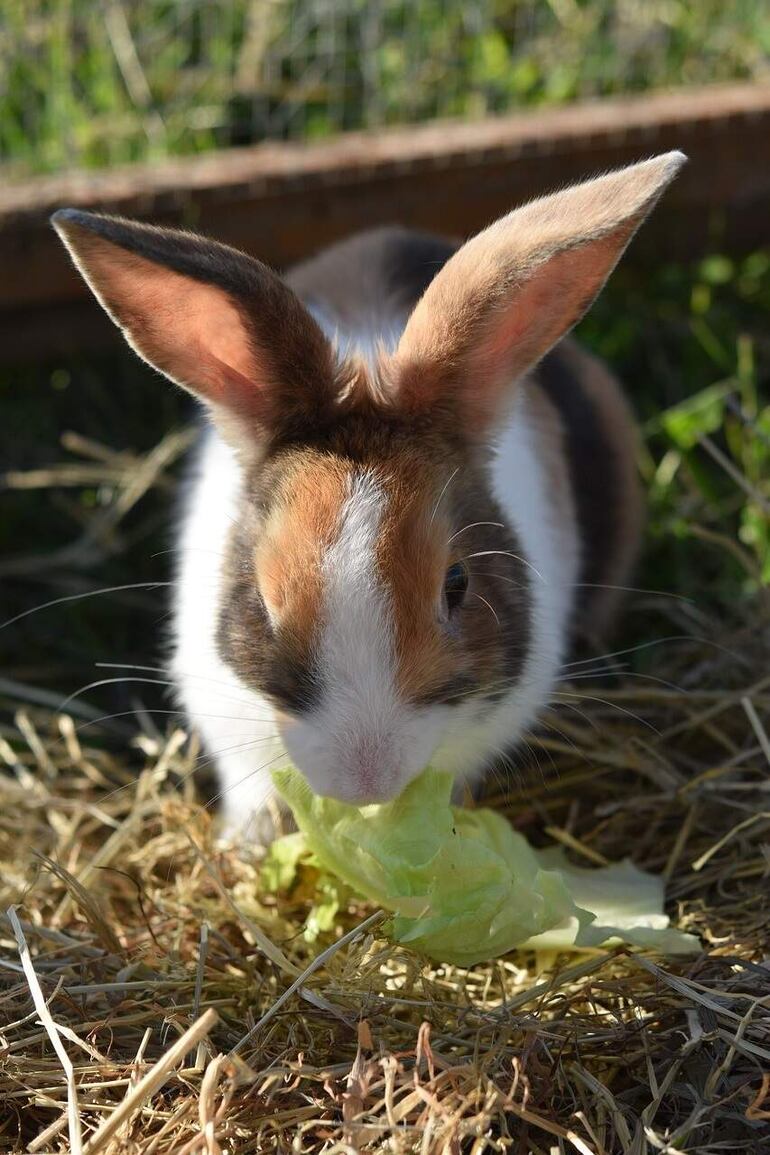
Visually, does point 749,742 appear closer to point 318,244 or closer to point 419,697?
point 419,697

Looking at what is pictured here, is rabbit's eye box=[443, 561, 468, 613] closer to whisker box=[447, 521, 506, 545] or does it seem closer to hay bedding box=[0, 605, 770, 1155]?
whisker box=[447, 521, 506, 545]

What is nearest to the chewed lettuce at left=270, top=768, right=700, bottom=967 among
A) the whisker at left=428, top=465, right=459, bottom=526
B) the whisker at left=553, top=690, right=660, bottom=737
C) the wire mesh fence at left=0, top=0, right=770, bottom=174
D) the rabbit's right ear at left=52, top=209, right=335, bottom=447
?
the whisker at left=553, top=690, right=660, bottom=737

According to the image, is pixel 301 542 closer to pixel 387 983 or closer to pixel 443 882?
pixel 443 882

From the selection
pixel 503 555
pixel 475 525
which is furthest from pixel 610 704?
pixel 475 525

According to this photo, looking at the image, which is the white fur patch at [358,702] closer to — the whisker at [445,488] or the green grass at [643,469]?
the whisker at [445,488]

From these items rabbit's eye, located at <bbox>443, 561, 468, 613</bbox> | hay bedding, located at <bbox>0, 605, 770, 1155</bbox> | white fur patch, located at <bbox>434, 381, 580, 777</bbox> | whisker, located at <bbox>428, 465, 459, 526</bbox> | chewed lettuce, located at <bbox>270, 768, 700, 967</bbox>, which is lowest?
hay bedding, located at <bbox>0, 605, 770, 1155</bbox>

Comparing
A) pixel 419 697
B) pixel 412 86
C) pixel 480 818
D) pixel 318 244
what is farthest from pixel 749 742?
pixel 412 86

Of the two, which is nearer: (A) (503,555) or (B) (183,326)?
(B) (183,326)
